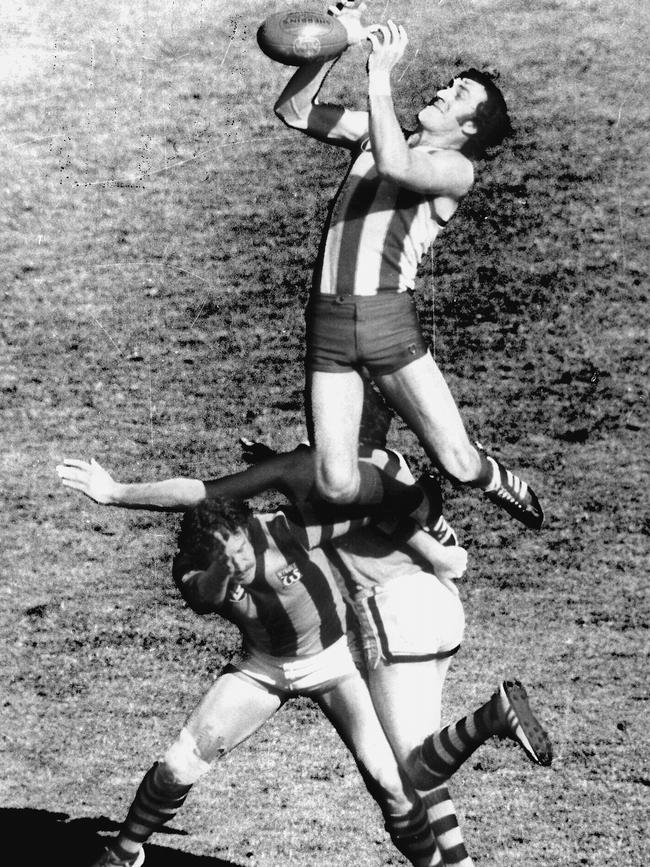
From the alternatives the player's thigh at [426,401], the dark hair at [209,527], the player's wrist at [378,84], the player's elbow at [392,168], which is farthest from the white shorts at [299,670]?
the player's wrist at [378,84]

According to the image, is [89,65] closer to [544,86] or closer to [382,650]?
[544,86]

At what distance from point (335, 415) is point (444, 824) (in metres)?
1.90

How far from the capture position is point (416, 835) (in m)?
5.71

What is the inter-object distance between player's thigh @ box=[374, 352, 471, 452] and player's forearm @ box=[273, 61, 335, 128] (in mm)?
1114

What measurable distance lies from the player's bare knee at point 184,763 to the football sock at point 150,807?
0.03 meters

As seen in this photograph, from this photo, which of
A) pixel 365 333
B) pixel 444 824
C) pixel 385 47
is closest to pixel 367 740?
pixel 444 824

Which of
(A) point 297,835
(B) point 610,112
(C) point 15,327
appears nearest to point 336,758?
(A) point 297,835

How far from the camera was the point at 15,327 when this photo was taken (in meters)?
6.62

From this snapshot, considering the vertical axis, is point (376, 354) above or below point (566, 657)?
above

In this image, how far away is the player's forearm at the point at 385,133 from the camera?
16.8 feet

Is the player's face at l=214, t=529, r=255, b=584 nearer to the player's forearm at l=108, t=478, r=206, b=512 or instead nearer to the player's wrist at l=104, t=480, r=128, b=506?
the player's forearm at l=108, t=478, r=206, b=512

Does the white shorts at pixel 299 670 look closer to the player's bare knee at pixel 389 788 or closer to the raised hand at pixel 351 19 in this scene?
the player's bare knee at pixel 389 788

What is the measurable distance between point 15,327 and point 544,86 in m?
2.88

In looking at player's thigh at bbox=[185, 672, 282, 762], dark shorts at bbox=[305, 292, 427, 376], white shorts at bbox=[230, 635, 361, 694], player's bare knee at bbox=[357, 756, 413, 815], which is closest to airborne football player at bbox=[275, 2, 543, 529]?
dark shorts at bbox=[305, 292, 427, 376]
